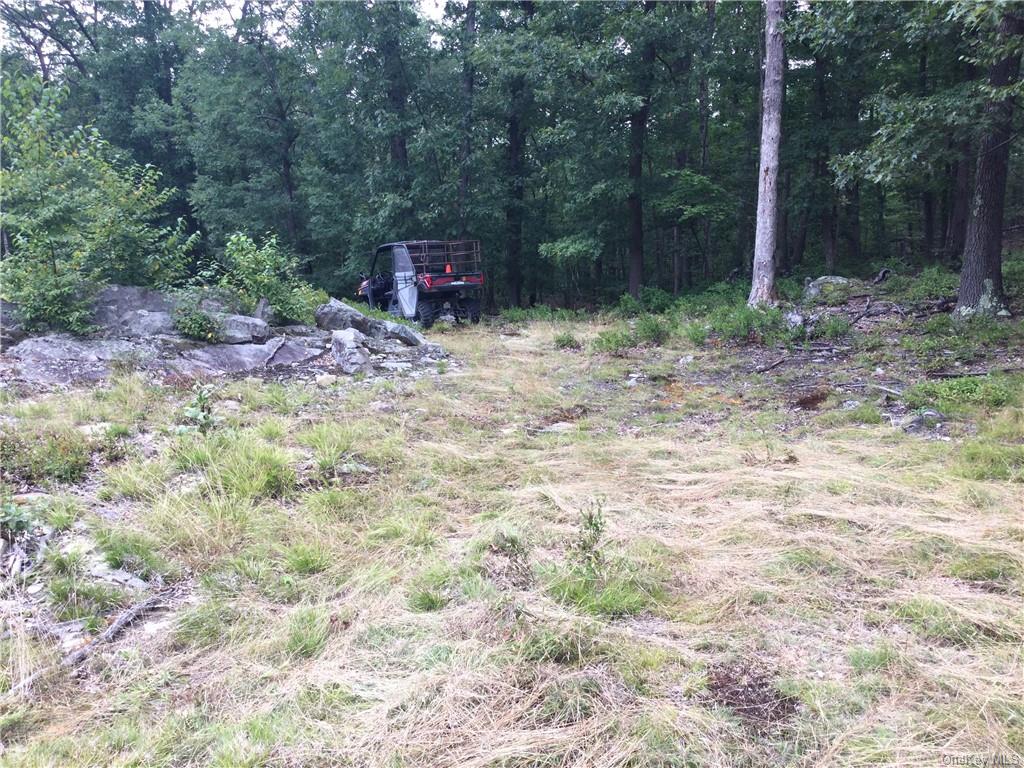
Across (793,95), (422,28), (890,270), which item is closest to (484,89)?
(422,28)

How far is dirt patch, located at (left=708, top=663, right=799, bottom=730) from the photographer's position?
2.02m

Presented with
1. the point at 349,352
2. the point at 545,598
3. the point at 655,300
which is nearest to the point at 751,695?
the point at 545,598

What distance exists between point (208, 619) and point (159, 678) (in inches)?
14.5

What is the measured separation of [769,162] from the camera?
11.9 m

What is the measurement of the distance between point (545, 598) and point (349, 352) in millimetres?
6802

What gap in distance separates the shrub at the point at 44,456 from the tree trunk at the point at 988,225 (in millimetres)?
10646

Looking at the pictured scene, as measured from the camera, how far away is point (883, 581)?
2842 millimetres

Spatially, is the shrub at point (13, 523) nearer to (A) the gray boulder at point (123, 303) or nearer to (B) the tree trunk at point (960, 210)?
(A) the gray boulder at point (123, 303)

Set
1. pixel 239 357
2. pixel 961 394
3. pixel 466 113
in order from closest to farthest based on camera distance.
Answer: pixel 961 394 → pixel 239 357 → pixel 466 113

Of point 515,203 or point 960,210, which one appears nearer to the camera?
point 960,210

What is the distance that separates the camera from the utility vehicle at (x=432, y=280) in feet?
45.2

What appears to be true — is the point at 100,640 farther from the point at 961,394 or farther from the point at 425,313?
the point at 425,313

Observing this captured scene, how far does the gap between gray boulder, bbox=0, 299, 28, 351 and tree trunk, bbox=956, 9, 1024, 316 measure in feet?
42.8

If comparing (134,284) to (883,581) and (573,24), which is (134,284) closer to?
(883,581)
